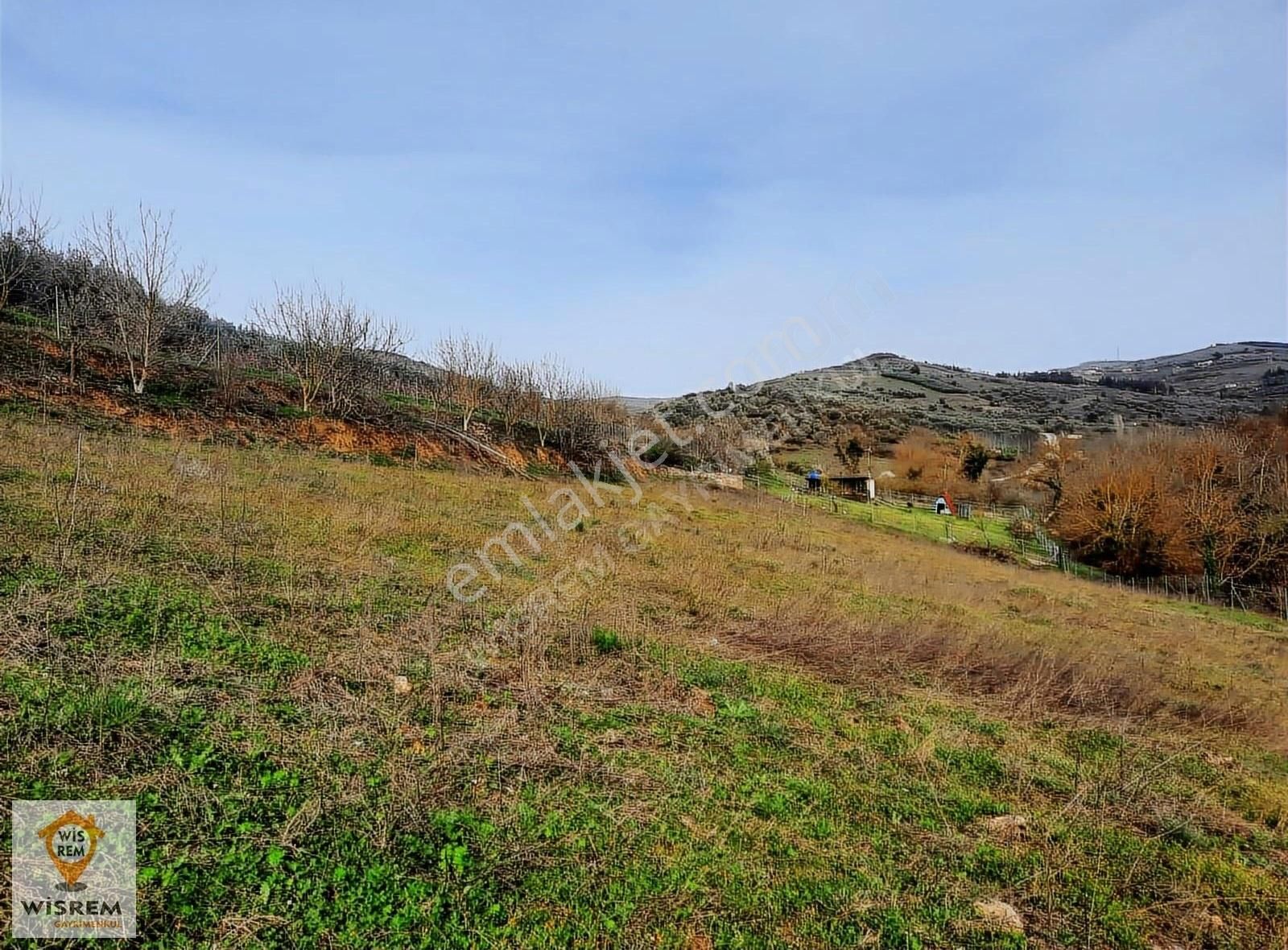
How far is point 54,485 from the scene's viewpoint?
8227 millimetres

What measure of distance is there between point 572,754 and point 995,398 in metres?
97.8

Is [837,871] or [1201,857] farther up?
[837,871]

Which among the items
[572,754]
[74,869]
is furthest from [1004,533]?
[74,869]

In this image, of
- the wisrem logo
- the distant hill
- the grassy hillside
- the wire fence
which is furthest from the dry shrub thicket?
the wisrem logo

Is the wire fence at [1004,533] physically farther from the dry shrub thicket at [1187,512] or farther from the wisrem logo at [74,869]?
the wisrem logo at [74,869]

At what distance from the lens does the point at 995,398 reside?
8706cm

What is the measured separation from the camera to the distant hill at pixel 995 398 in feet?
213

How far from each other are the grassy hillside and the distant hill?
4360 centimetres

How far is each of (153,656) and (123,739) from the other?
1.14m

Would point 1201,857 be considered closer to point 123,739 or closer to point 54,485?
point 123,739

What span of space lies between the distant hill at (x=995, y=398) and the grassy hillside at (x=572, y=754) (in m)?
43.6

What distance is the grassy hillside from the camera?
3.18 meters

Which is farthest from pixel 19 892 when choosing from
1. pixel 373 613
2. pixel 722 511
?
pixel 722 511

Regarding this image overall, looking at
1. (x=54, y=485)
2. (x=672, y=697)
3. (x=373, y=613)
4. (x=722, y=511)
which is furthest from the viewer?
(x=722, y=511)
